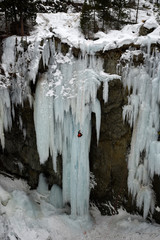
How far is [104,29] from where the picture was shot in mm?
10773

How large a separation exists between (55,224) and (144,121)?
637 cm

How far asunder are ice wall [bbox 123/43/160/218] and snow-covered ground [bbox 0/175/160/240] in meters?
0.99

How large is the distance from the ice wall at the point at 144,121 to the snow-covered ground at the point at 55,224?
38.9 inches

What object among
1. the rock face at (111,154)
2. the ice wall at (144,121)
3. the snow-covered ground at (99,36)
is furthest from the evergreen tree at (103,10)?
the rock face at (111,154)

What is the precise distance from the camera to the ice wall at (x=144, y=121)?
783cm

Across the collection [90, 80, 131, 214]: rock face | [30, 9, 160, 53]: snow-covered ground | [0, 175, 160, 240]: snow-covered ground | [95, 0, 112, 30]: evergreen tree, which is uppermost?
[95, 0, 112, 30]: evergreen tree

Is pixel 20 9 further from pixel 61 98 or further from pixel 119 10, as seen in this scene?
pixel 61 98

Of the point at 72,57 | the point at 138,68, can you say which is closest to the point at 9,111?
the point at 72,57

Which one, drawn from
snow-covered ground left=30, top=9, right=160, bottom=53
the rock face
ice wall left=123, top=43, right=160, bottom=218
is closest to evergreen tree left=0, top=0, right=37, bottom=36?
snow-covered ground left=30, top=9, right=160, bottom=53

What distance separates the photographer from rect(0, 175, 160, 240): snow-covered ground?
8.21 m

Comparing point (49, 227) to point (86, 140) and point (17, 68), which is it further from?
point (17, 68)

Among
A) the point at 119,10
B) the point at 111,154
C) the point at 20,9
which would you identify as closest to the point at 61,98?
the point at 111,154

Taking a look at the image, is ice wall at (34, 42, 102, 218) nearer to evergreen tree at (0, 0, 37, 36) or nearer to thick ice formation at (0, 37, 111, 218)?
thick ice formation at (0, 37, 111, 218)

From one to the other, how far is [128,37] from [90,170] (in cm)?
661
